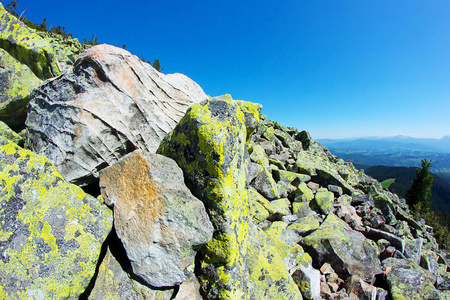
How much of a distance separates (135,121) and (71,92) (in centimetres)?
232

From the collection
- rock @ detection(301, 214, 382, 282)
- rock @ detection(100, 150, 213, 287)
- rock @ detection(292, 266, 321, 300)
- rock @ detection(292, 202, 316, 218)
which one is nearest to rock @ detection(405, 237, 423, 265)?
rock @ detection(301, 214, 382, 282)

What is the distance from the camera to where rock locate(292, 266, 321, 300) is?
7.09m

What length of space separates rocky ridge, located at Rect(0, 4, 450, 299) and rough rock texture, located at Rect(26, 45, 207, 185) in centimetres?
4

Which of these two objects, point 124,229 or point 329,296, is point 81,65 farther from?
point 329,296

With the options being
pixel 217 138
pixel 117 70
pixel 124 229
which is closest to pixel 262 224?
pixel 217 138

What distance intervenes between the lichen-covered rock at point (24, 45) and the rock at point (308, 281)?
46.6ft

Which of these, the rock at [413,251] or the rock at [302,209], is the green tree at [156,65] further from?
the rock at [413,251]

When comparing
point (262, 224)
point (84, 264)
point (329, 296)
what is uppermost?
point (84, 264)

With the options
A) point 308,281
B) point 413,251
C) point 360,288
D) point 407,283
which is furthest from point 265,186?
point 413,251

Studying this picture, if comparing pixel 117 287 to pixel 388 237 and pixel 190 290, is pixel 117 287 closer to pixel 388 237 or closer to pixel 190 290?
pixel 190 290

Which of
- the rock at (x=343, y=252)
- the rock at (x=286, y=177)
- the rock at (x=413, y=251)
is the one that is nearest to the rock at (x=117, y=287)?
the rock at (x=343, y=252)

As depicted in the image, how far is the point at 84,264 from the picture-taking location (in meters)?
5.01

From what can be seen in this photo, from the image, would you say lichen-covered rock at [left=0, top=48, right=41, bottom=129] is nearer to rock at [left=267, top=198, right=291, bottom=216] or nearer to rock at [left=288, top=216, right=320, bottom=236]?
rock at [left=267, top=198, right=291, bottom=216]

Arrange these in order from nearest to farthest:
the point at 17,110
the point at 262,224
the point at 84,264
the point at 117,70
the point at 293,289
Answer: the point at 84,264 < the point at 293,289 < the point at 117,70 < the point at 17,110 < the point at 262,224
